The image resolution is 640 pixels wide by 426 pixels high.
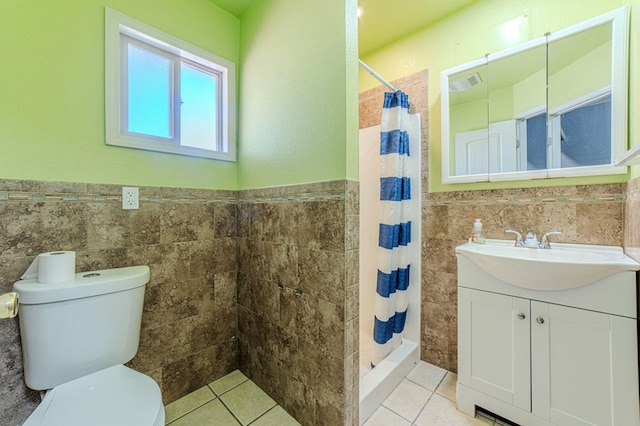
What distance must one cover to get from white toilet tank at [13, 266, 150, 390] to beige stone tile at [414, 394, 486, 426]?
149 centimetres

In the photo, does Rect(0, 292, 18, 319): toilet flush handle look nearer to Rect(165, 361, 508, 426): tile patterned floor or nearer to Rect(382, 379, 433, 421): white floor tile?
Rect(165, 361, 508, 426): tile patterned floor

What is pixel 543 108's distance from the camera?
142cm

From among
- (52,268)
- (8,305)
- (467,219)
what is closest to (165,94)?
(52,268)

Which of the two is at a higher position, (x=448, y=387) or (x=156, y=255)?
(x=156, y=255)

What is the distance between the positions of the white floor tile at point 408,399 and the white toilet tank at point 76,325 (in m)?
1.37

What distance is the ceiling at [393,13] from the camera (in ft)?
5.33

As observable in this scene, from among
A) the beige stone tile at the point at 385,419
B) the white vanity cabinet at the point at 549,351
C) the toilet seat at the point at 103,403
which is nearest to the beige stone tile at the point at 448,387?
the white vanity cabinet at the point at 549,351

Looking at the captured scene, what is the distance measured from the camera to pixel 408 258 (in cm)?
180

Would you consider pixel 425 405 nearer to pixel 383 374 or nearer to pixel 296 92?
pixel 383 374

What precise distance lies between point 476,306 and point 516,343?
213 mm

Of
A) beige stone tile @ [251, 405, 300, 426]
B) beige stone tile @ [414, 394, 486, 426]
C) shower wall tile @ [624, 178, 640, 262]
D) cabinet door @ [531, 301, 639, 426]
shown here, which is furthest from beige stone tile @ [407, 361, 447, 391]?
shower wall tile @ [624, 178, 640, 262]

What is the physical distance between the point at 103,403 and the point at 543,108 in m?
2.43

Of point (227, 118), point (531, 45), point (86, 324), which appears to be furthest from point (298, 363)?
point (531, 45)

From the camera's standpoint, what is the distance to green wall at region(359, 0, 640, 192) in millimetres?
1251
